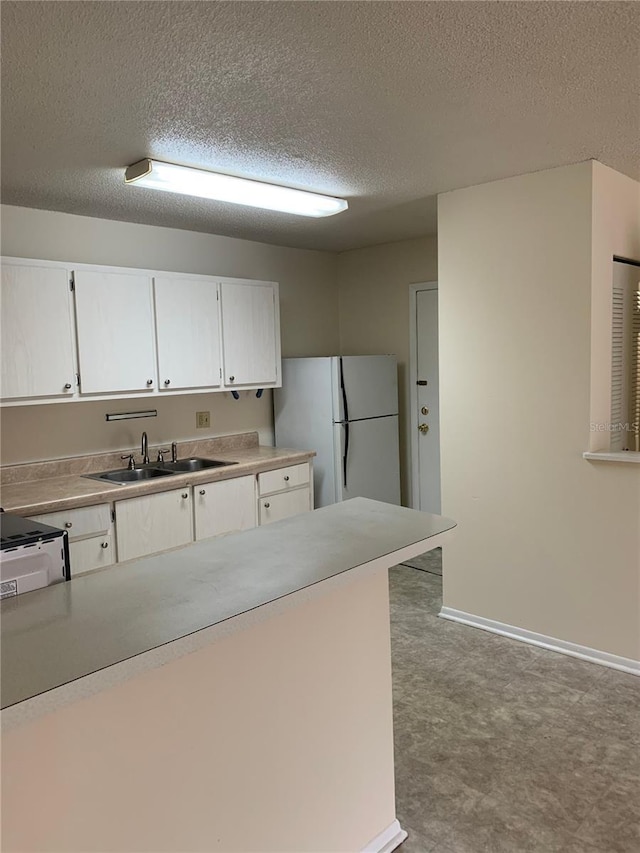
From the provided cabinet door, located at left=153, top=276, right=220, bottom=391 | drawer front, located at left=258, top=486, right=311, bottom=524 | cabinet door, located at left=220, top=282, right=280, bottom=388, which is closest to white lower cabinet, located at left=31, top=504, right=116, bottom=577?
cabinet door, located at left=153, top=276, right=220, bottom=391

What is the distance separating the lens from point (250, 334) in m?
4.41

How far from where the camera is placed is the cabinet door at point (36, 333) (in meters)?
3.21

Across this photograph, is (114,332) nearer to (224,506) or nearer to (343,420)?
(224,506)

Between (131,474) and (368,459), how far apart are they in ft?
5.98

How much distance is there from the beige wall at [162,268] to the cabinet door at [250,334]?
36 cm

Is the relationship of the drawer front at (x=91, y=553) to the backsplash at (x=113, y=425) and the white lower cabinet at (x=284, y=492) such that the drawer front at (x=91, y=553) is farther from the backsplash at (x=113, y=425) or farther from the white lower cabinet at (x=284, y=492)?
the white lower cabinet at (x=284, y=492)

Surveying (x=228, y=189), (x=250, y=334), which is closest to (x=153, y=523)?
(x=250, y=334)

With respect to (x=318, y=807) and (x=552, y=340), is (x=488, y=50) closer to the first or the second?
(x=552, y=340)

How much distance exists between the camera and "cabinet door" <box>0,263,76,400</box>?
3.21 metres

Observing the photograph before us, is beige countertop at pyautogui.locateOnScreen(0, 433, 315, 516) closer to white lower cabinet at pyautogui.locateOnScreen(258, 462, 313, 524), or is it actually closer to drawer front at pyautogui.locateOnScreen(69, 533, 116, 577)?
white lower cabinet at pyautogui.locateOnScreen(258, 462, 313, 524)

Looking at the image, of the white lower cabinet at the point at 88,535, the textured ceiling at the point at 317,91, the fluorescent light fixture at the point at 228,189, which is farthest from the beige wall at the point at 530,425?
the white lower cabinet at the point at 88,535

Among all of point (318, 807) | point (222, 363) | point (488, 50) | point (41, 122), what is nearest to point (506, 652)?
point (318, 807)

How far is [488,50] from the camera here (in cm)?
185

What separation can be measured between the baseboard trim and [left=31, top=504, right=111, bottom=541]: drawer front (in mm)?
2045
